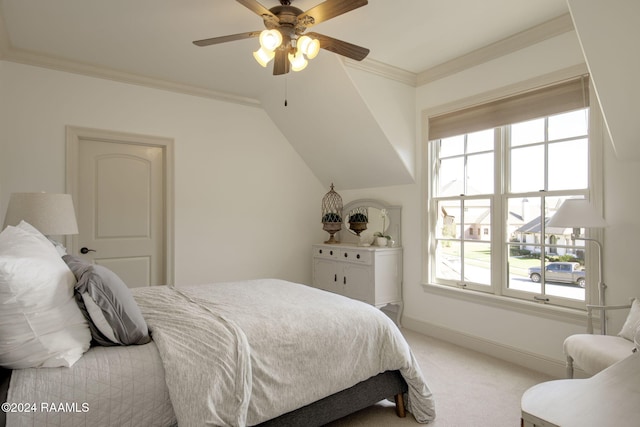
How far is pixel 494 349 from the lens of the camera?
3172mm

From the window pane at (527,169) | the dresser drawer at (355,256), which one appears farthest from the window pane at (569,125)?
the dresser drawer at (355,256)

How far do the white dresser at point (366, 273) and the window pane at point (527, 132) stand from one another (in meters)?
1.58

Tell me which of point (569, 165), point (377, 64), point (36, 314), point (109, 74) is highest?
point (377, 64)

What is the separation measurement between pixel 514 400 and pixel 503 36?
2.76m

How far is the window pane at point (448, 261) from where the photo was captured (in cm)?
364

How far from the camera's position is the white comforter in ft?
4.83

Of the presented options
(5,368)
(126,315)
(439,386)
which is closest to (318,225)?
(439,386)

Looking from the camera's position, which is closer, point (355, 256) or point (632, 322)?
point (632, 322)

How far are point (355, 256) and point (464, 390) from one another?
5.69 feet

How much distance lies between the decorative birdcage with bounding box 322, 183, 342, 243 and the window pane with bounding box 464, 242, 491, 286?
1.57 metres

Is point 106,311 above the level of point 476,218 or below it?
below

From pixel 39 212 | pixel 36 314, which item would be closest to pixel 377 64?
pixel 39 212

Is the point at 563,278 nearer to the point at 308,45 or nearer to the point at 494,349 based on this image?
the point at 494,349

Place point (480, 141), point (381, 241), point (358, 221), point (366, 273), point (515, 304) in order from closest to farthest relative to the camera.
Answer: point (515, 304) → point (480, 141) → point (366, 273) → point (381, 241) → point (358, 221)
